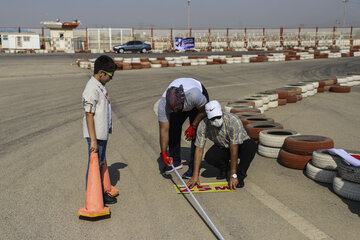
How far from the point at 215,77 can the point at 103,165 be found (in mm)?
14106

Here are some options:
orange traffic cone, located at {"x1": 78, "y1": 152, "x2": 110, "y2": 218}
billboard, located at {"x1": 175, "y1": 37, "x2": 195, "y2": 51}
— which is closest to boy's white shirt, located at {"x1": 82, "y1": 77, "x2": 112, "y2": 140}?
orange traffic cone, located at {"x1": 78, "y1": 152, "x2": 110, "y2": 218}

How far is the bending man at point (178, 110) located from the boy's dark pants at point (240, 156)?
34 cm

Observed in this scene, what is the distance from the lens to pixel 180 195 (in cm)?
455

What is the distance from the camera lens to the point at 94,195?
3.93 meters

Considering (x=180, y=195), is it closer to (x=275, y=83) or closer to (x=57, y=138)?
(x=57, y=138)

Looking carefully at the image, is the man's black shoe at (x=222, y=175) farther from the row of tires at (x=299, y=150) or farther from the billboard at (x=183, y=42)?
the billboard at (x=183, y=42)

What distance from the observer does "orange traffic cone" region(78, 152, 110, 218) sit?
3826 mm

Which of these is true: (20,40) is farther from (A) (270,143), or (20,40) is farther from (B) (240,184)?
(B) (240,184)

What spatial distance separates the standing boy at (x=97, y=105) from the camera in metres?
3.85

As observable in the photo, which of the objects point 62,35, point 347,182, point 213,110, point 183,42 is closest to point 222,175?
point 213,110

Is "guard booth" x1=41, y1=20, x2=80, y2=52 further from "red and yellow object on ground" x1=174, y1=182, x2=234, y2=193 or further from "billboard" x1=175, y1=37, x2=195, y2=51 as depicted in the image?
"red and yellow object on ground" x1=174, y1=182, x2=234, y2=193

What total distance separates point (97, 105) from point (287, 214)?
229cm

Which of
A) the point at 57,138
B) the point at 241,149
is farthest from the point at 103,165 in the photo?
the point at 57,138

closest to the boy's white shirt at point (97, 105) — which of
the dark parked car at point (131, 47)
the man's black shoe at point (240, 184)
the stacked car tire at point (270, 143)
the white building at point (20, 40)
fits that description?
the man's black shoe at point (240, 184)
